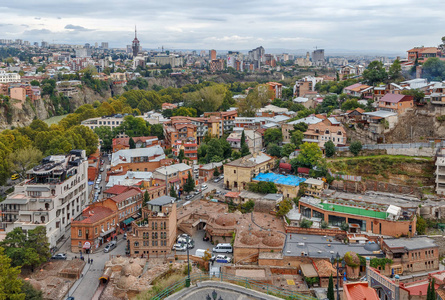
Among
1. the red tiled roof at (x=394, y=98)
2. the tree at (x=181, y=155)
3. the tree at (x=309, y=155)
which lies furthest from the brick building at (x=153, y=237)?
the red tiled roof at (x=394, y=98)

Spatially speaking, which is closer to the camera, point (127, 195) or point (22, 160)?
point (127, 195)

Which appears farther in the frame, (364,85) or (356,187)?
(364,85)

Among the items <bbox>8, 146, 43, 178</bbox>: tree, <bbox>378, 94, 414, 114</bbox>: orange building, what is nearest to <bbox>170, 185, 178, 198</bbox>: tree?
<bbox>8, 146, 43, 178</bbox>: tree

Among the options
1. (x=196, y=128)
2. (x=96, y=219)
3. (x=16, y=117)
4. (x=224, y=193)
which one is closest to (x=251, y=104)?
(x=196, y=128)

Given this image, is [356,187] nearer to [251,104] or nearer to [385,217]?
[385,217]

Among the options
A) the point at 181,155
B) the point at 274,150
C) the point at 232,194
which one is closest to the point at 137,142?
the point at 181,155

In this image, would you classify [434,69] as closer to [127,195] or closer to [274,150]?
[274,150]

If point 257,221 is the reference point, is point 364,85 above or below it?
above

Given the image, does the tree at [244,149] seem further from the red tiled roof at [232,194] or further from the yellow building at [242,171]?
the red tiled roof at [232,194]
